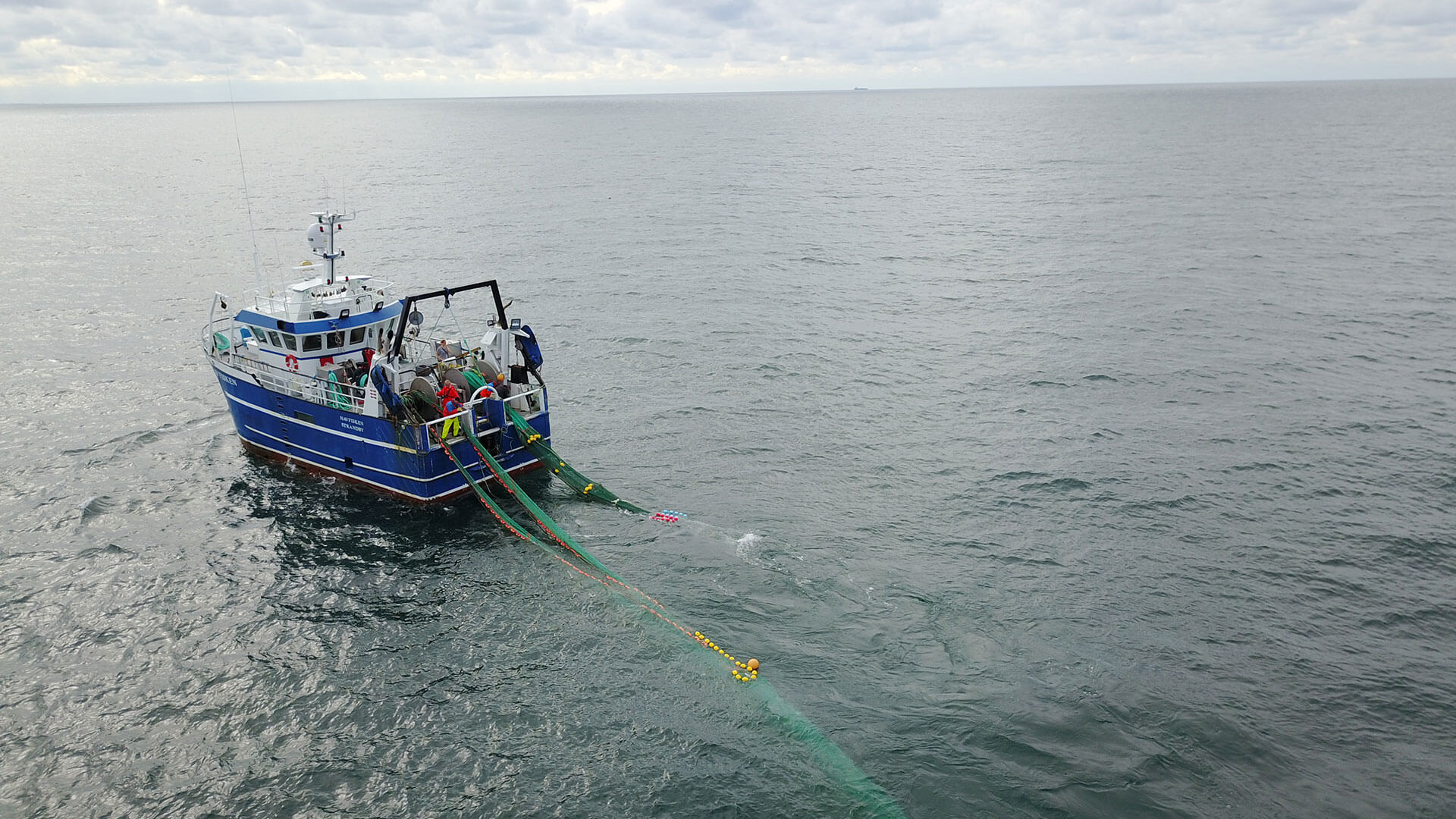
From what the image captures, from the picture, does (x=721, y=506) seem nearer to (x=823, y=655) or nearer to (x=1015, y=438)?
(x=823, y=655)

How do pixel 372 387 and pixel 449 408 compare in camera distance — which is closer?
pixel 372 387

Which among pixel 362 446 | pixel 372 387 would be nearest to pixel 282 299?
pixel 372 387

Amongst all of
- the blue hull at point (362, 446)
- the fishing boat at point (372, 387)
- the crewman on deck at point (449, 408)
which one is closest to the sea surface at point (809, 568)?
the blue hull at point (362, 446)

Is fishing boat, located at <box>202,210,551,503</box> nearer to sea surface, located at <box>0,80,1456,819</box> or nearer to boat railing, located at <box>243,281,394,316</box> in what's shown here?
boat railing, located at <box>243,281,394,316</box>

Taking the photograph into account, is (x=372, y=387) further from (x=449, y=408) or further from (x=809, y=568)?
(x=809, y=568)

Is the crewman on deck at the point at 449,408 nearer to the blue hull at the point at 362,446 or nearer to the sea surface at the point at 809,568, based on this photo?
the blue hull at the point at 362,446

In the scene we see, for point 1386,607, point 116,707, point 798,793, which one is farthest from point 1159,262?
point 116,707

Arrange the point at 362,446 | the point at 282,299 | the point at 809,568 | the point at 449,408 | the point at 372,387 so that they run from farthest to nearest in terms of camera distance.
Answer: the point at 282,299 → the point at 362,446 → the point at 449,408 → the point at 372,387 → the point at 809,568
